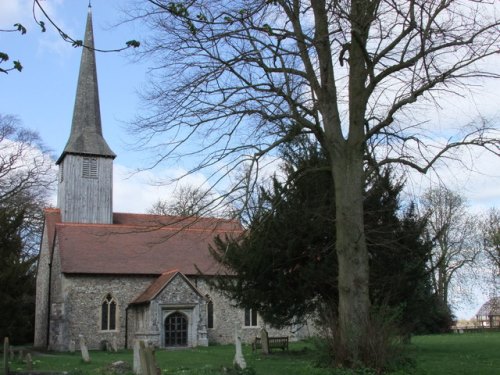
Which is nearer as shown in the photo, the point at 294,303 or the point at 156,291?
the point at 294,303

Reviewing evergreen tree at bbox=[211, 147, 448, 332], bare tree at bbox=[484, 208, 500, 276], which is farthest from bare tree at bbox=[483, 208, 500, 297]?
evergreen tree at bbox=[211, 147, 448, 332]

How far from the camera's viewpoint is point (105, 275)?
108 feet

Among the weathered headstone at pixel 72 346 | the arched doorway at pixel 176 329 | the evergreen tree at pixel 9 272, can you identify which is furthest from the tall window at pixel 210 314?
the evergreen tree at pixel 9 272

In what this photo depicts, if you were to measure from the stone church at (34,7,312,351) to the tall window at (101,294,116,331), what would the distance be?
0.06m

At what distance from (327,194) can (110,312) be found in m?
18.3

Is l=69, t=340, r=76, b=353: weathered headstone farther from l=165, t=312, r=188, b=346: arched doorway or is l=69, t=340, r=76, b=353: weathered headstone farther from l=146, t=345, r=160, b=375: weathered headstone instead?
l=146, t=345, r=160, b=375: weathered headstone

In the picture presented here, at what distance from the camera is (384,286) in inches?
762

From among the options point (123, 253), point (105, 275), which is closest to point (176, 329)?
point (105, 275)

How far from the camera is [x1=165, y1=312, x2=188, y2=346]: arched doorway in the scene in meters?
31.2

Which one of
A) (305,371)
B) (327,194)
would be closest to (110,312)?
(327,194)

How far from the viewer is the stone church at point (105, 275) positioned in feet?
104

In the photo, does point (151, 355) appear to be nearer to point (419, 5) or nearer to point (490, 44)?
point (419, 5)

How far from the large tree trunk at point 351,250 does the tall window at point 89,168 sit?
31783 millimetres

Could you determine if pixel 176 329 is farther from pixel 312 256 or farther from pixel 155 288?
pixel 312 256
